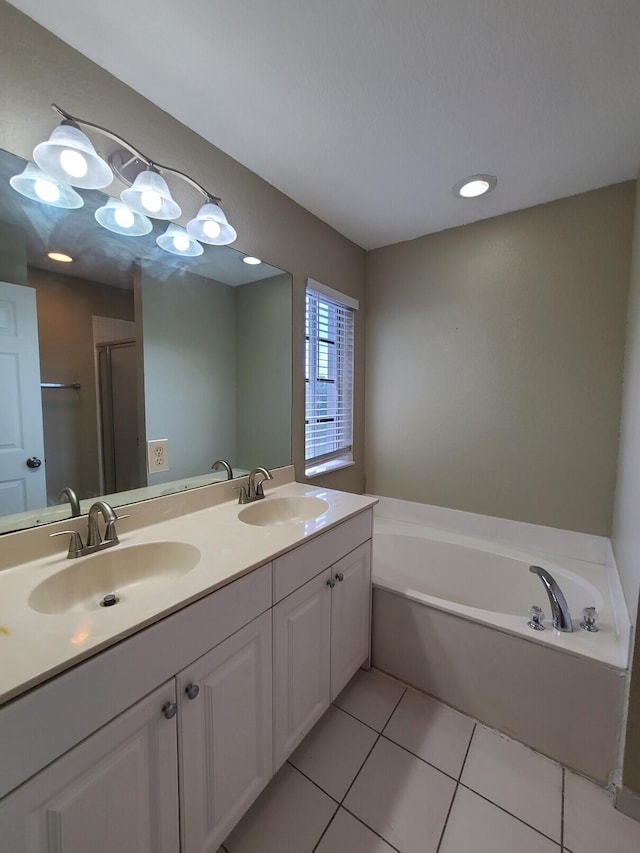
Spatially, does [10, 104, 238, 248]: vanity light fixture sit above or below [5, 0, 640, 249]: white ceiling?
below

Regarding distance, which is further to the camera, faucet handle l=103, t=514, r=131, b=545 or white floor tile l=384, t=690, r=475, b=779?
white floor tile l=384, t=690, r=475, b=779

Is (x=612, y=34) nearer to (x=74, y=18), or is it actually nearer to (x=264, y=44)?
(x=264, y=44)

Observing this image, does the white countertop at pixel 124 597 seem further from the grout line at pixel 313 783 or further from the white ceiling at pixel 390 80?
the white ceiling at pixel 390 80

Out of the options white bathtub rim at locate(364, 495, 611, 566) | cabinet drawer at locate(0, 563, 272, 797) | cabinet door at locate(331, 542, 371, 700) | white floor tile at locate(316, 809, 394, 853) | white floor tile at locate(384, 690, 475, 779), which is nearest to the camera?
cabinet drawer at locate(0, 563, 272, 797)

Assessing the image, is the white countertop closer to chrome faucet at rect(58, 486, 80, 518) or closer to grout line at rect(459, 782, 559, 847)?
chrome faucet at rect(58, 486, 80, 518)

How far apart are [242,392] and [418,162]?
4.35 feet

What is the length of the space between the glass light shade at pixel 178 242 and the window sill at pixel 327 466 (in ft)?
4.10

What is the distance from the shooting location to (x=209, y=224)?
1.38 metres

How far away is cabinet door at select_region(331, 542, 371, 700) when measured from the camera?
1386 mm

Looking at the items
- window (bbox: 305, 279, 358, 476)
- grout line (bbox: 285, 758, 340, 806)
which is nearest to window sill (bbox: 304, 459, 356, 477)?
window (bbox: 305, 279, 358, 476)

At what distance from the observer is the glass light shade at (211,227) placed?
4.40ft

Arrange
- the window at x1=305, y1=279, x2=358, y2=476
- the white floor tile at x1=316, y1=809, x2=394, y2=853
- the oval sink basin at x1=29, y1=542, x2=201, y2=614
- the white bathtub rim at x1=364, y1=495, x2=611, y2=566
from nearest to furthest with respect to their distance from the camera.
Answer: the oval sink basin at x1=29, y1=542, x2=201, y2=614
the white floor tile at x1=316, y1=809, x2=394, y2=853
the white bathtub rim at x1=364, y1=495, x2=611, y2=566
the window at x1=305, y1=279, x2=358, y2=476

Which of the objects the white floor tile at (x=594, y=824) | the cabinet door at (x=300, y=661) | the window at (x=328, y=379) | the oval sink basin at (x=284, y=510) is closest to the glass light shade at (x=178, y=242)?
the window at (x=328, y=379)

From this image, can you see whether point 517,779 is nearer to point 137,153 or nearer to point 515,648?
point 515,648
